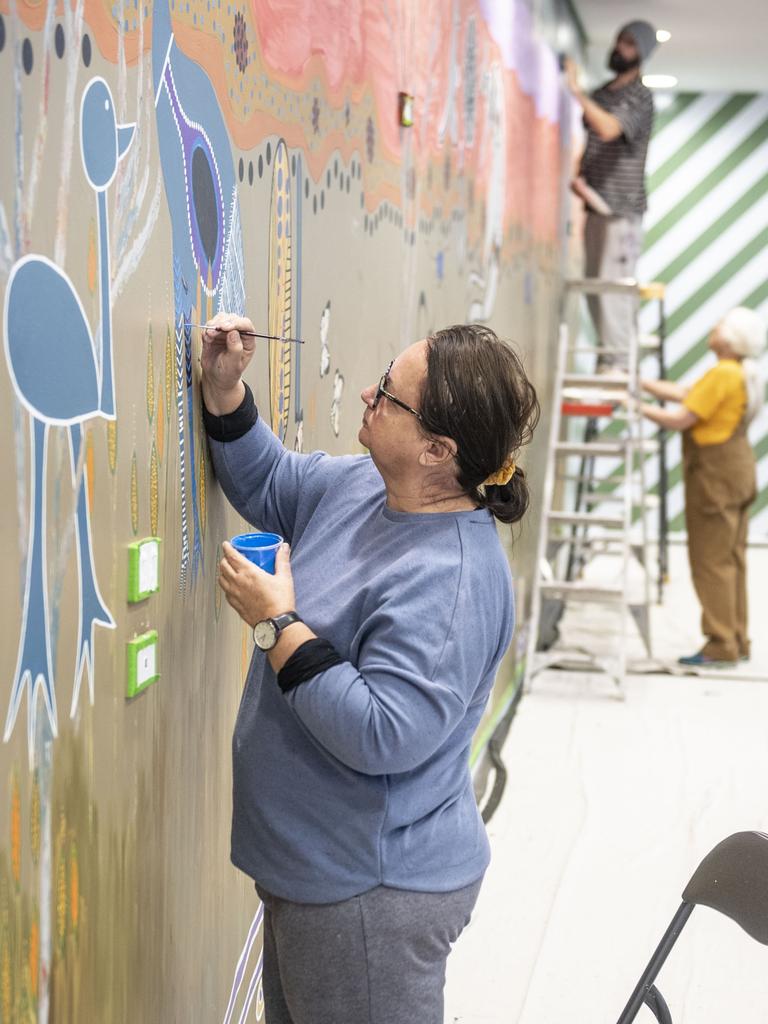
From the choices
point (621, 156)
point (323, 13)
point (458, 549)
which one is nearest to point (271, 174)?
point (323, 13)

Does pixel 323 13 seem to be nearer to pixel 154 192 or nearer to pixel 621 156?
pixel 154 192

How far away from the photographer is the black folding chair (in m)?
1.75

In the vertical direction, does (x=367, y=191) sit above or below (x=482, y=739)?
above

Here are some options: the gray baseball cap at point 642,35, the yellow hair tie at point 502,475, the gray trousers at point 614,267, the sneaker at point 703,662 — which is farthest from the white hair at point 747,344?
the yellow hair tie at point 502,475

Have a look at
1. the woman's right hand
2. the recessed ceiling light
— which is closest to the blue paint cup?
the woman's right hand

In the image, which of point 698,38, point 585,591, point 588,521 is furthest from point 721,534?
point 698,38

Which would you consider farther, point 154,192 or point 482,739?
point 482,739

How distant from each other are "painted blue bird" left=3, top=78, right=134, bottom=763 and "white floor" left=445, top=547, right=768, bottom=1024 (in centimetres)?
178

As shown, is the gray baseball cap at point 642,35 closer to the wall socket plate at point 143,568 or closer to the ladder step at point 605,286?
the ladder step at point 605,286

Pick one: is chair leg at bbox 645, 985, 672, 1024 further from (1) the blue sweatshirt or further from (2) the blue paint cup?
(2) the blue paint cup

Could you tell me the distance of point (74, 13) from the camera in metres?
1.18

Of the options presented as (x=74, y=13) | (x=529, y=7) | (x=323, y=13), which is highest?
(x=529, y=7)

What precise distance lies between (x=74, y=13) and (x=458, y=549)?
28.1 inches

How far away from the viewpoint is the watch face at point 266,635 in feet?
4.63
